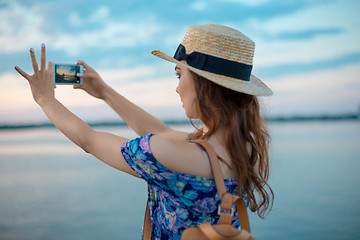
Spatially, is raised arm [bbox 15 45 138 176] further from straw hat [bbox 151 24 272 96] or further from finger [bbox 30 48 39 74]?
straw hat [bbox 151 24 272 96]

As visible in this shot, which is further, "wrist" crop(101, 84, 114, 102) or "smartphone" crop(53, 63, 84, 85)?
"wrist" crop(101, 84, 114, 102)

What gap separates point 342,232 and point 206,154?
10.3ft

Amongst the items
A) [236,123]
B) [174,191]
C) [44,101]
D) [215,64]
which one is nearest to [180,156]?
[174,191]

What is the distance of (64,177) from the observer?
245 inches

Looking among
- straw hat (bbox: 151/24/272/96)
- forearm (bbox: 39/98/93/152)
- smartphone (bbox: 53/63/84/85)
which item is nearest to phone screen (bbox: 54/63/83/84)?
smartphone (bbox: 53/63/84/85)

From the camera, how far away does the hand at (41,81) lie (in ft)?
4.11

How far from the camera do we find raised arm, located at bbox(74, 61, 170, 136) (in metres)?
1.53

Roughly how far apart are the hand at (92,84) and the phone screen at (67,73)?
6 centimetres

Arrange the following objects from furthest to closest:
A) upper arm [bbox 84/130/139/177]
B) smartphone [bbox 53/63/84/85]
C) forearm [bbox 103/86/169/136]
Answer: forearm [bbox 103/86/169/136]
smartphone [bbox 53/63/84/85]
upper arm [bbox 84/130/139/177]

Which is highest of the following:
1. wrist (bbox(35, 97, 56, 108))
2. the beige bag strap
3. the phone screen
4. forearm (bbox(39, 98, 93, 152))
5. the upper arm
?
the phone screen

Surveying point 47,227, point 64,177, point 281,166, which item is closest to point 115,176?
point 64,177

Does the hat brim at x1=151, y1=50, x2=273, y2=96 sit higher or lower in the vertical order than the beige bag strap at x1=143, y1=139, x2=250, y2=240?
higher

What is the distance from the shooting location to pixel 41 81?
4.16ft

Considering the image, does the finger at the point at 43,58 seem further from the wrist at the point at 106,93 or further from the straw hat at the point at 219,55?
the straw hat at the point at 219,55
